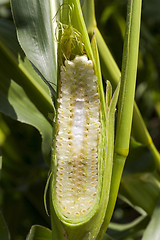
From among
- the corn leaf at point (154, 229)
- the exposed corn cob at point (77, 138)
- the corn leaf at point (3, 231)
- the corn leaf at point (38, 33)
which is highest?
the corn leaf at point (38, 33)

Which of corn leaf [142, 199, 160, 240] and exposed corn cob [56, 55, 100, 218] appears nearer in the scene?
exposed corn cob [56, 55, 100, 218]

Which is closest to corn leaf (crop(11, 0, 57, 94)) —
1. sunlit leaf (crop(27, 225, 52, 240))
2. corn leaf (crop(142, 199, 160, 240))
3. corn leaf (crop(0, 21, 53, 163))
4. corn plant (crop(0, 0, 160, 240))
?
corn plant (crop(0, 0, 160, 240))

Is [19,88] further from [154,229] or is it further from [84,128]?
[154,229]

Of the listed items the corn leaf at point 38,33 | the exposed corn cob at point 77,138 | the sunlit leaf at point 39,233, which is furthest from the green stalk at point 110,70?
the sunlit leaf at point 39,233

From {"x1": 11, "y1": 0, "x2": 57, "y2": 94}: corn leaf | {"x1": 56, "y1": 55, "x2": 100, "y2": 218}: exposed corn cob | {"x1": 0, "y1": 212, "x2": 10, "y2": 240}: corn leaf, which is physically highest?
{"x1": 11, "y1": 0, "x2": 57, "y2": 94}: corn leaf

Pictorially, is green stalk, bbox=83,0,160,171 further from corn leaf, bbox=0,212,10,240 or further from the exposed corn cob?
corn leaf, bbox=0,212,10,240

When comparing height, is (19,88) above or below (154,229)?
above

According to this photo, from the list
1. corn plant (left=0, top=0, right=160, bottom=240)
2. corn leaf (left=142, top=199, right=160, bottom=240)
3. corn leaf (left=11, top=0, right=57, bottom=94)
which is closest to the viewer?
corn plant (left=0, top=0, right=160, bottom=240)

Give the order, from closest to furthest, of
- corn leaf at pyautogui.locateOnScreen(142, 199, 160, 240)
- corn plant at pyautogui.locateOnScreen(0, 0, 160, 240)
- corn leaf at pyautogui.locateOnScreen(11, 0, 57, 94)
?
corn plant at pyautogui.locateOnScreen(0, 0, 160, 240)
corn leaf at pyautogui.locateOnScreen(11, 0, 57, 94)
corn leaf at pyautogui.locateOnScreen(142, 199, 160, 240)

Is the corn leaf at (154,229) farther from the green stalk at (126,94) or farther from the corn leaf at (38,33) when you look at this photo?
the corn leaf at (38,33)

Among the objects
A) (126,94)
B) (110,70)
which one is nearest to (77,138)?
(126,94)

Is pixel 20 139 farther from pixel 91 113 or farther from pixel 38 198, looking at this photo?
pixel 91 113

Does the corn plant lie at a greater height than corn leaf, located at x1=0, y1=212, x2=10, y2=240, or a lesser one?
greater
